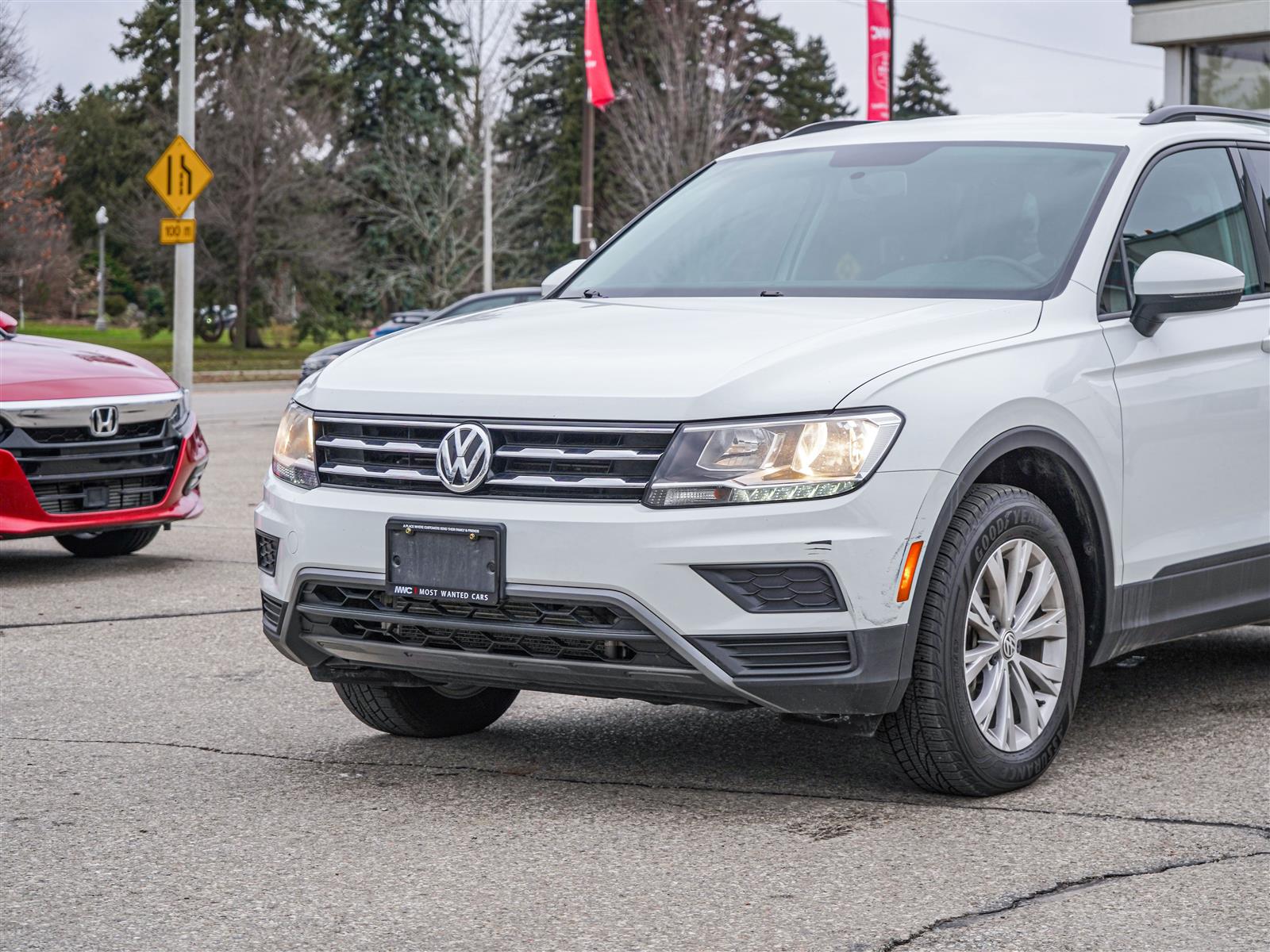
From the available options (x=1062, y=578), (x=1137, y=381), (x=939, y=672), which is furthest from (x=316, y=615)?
(x=1137, y=381)

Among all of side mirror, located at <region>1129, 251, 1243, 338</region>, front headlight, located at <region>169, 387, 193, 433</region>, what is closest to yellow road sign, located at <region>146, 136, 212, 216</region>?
front headlight, located at <region>169, 387, 193, 433</region>

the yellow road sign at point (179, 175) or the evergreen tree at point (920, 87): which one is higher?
the evergreen tree at point (920, 87)

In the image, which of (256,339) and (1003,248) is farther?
(256,339)

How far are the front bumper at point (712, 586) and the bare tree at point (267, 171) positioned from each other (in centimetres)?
4647

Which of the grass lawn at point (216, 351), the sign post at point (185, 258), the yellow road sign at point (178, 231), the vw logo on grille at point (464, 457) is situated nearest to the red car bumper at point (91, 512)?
the vw logo on grille at point (464, 457)

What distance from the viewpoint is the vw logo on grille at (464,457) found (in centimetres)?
443

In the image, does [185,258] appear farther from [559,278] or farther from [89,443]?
[559,278]

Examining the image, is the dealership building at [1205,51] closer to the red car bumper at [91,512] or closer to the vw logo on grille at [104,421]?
the red car bumper at [91,512]

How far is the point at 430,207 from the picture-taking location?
53.3m

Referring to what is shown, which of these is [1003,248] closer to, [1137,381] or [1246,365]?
[1137,381]

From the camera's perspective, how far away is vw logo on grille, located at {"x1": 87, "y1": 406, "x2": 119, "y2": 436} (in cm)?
891

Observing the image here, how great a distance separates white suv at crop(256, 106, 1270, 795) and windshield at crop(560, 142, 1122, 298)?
0.01 m

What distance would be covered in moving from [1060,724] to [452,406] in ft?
6.18

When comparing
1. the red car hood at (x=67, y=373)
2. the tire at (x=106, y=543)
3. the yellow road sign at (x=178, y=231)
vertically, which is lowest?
the tire at (x=106, y=543)
